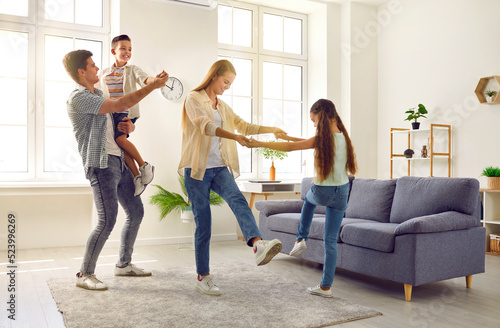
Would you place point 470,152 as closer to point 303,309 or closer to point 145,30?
point 303,309

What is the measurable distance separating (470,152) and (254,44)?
3.09m

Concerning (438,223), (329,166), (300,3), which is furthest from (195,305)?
(300,3)

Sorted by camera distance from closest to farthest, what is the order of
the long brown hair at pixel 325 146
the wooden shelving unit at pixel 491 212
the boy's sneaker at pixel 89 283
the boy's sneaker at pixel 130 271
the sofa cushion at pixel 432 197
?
the long brown hair at pixel 325 146 < the boy's sneaker at pixel 89 283 < the sofa cushion at pixel 432 197 < the boy's sneaker at pixel 130 271 < the wooden shelving unit at pixel 491 212

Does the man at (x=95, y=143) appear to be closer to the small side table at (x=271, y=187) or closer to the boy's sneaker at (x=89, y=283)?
the boy's sneaker at (x=89, y=283)

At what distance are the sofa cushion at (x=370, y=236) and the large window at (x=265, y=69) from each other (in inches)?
118

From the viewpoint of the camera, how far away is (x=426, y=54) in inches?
230

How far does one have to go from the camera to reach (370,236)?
10.2 feet

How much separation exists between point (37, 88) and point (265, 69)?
2959mm

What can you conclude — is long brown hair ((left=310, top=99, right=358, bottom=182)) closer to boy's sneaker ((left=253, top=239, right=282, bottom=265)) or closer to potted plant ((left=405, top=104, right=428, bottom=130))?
boy's sneaker ((left=253, top=239, right=282, bottom=265))

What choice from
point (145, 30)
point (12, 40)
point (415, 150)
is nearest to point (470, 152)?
point (415, 150)

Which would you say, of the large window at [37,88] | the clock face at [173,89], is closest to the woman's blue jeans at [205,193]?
the clock face at [173,89]

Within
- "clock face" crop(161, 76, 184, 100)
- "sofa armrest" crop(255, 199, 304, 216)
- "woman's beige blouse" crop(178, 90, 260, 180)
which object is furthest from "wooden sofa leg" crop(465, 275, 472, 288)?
"clock face" crop(161, 76, 184, 100)

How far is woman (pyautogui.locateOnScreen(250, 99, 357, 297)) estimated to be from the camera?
2764mm

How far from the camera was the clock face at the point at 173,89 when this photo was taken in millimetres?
5285
